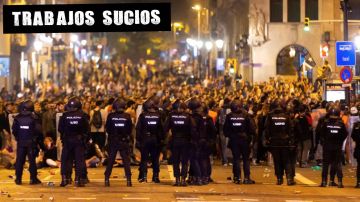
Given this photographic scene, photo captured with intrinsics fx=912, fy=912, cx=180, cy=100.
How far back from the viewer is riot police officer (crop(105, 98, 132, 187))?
2061cm

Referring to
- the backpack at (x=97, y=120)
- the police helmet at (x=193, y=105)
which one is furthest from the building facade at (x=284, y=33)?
the police helmet at (x=193, y=105)

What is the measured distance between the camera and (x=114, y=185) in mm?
21047

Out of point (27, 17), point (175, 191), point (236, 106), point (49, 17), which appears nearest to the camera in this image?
point (49, 17)

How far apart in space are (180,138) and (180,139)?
23 mm

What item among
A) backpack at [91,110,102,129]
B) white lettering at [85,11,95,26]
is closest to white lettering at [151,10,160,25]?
white lettering at [85,11,95,26]

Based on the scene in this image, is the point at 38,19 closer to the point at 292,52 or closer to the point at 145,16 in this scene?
the point at 145,16

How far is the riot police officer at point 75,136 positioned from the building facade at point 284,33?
3772cm

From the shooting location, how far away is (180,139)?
21000 mm

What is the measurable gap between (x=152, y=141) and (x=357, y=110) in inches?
307

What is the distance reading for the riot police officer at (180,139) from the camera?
20922 mm

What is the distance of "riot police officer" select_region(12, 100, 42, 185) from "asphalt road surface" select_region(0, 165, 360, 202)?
1.20ft

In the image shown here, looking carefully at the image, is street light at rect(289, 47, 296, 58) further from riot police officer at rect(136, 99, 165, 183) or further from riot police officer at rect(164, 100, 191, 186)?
riot police officer at rect(164, 100, 191, 186)

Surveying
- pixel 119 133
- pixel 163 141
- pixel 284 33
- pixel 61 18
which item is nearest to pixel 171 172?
pixel 163 141

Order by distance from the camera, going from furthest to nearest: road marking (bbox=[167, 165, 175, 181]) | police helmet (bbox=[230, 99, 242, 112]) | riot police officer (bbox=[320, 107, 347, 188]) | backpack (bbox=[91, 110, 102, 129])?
backpack (bbox=[91, 110, 102, 129]), road marking (bbox=[167, 165, 175, 181]), police helmet (bbox=[230, 99, 242, 112]), riot police officer (bbox=[320, 107, 347, 188])
